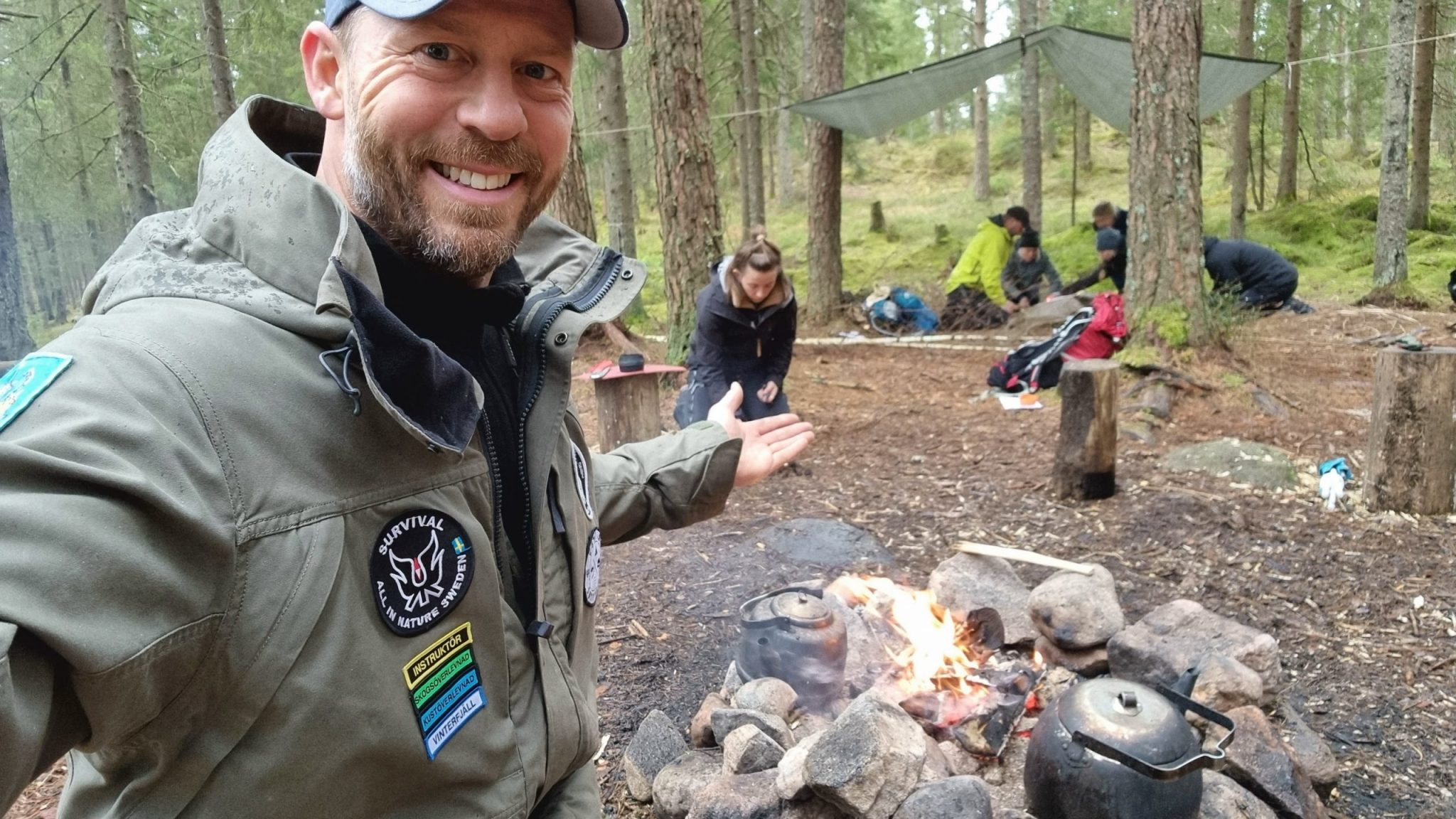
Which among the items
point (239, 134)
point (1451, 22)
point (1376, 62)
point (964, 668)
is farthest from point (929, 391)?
point (1376, 62)

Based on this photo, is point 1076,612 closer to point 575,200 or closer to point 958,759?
point 958,759

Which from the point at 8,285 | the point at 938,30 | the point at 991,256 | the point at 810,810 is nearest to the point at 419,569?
the point at 810,810

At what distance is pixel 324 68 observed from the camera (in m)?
1.36

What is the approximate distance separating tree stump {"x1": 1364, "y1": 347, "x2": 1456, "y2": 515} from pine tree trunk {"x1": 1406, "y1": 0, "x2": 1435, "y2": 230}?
1241 cm

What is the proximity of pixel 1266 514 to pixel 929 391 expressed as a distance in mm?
3859

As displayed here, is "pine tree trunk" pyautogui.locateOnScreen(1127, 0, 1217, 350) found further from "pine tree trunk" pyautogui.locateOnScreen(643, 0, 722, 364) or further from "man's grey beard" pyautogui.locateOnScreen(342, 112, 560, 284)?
"man's grey beard" pyautogui.locateOnScreen(342, 112, 560, 284)

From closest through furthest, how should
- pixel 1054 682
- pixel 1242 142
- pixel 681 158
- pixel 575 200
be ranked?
pixel 1054 682
pixel 681 158
pixel 575 200
pixel 1242 142

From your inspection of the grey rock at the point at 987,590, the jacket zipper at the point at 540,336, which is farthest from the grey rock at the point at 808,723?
the jacket zipper at the point at 540,336

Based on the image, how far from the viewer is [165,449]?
0.85 meters

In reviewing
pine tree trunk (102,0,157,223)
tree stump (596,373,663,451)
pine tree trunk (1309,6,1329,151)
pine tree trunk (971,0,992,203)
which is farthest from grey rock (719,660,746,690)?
pine tree trunk (1309,6,1329,151)

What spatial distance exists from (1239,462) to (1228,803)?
360 cm

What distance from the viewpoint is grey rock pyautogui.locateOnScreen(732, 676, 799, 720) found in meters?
2.92

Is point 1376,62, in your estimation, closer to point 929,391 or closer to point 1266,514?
point 929,391

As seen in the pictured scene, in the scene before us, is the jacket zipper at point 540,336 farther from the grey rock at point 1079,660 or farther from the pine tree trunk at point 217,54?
the pine tree trunk at point 217,54
